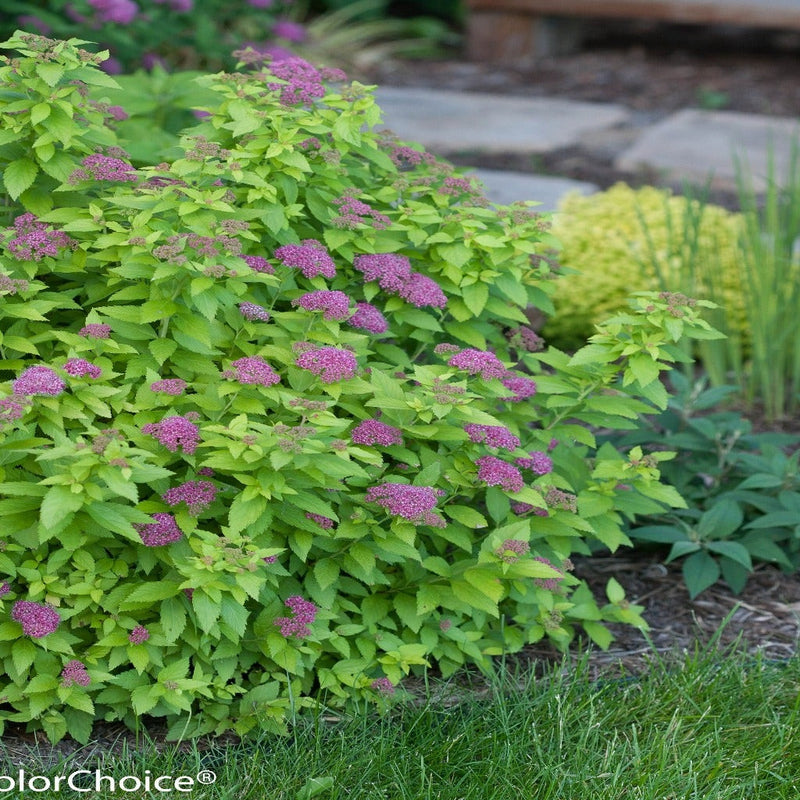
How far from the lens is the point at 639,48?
921 cm

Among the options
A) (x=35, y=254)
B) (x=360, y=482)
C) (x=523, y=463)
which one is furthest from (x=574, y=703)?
(x=35, y=254)

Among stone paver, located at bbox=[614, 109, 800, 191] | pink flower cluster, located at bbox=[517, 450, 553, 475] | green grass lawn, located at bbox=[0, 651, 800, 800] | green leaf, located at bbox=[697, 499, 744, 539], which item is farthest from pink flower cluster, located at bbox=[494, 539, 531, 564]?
stone paver, located at bbox=[614, 109, 800, 191]

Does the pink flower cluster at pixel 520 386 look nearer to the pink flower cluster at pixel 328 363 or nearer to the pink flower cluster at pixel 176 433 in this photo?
the pink flower cluster at pixel 328 363

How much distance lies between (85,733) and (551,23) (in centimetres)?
771

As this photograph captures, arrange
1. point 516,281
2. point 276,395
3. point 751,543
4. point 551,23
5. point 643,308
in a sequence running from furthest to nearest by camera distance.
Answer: point 551,23
point 751,543
point 516,281
point 643,308
point 276,395

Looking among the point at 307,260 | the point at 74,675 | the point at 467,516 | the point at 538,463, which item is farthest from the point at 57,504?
the point at 538,463

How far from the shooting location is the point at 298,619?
7.52 feet

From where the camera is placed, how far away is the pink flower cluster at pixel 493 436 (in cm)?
233

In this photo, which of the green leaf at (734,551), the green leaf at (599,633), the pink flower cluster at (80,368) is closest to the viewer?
the pink flower cluster at (80,368)

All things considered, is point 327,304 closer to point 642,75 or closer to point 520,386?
point 520,386

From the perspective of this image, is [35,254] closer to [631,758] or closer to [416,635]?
[416,635]

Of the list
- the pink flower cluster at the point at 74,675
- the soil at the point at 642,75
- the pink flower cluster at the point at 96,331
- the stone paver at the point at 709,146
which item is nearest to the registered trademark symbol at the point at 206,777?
the pink flower cluster at the point at 74,675

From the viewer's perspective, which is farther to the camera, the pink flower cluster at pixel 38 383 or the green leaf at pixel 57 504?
the pink flower cluster at pixel 38 383

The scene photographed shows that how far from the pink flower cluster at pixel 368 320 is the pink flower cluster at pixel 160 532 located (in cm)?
57
